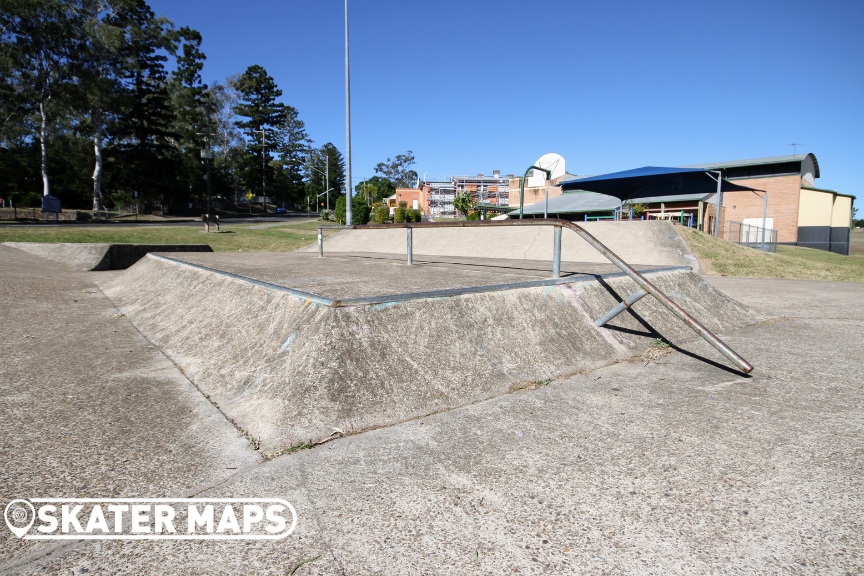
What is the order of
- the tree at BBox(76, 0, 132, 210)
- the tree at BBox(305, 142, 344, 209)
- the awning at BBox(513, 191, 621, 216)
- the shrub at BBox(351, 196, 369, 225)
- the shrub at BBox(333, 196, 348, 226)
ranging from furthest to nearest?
the tree at BBox(305, 142, 344, 209) → the awning at BBox(513, 191, 621, 216) → the tree at BBox(76, 0, 132, 210) → the shrub at BBox(351, 196, 369, 225) → the shrub at BBox(333, 196, 348, 226)

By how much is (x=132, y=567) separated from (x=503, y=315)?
2.72m

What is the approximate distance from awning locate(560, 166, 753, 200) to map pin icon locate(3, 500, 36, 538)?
15.5m

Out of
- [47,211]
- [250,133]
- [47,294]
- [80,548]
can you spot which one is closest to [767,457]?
[80,548]

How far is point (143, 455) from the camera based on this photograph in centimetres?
231

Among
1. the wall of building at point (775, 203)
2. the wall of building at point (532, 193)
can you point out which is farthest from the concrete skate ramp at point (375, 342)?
the wall of building at point (532, 193)

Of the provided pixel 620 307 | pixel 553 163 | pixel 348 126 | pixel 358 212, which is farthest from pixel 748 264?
pixel 553 163

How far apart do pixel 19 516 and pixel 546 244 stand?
11868mm

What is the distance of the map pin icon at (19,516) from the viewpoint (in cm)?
177

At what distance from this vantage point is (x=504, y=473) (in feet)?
7.09

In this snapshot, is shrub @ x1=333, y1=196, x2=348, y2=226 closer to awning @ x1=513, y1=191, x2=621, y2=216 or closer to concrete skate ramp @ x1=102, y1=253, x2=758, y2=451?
awning @ x1=513, y1=191, x2=621, y2=216

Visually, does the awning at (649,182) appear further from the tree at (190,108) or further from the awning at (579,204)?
the tree at (190,108)

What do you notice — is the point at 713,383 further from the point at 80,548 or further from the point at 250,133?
the point at 250,133

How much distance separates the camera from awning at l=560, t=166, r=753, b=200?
14773mm

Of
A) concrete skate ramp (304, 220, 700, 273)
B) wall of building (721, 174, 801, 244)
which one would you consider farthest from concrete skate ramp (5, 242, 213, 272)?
wall of building (721, 174, 801, 244)
